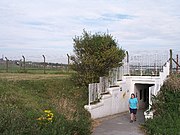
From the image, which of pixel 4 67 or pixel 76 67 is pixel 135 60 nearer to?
pixel 76 67

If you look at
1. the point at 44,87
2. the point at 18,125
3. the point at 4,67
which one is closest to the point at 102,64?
the point at 44,87

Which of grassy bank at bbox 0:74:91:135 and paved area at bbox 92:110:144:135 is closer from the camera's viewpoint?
grassy bank at bbox 0:74:91:135

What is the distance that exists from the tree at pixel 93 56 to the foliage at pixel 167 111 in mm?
3742

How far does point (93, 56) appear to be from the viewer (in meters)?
18.3

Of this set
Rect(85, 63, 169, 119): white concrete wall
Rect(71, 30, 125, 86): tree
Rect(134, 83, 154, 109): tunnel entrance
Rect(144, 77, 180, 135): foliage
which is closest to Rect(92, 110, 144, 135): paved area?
Rect(144, 77, 180, 135): foliage

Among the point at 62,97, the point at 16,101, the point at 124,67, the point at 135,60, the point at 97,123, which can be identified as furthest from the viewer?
the point at 135,60

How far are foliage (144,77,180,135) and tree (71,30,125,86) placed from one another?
374 cm

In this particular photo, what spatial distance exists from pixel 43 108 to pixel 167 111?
251 inches

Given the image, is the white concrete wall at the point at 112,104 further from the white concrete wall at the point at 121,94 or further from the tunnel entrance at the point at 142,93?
the tunnel entrance at the point at 142,93

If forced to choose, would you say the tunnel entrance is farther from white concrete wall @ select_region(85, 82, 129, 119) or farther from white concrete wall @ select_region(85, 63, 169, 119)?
white concrete wall @ select_region(85, 82, 129, 119)

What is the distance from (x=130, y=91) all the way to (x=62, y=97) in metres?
7.28

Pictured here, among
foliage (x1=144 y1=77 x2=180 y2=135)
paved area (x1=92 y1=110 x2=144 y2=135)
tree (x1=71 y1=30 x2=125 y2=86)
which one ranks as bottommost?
paved area (x1=92 y1=110 x2=144 y2=135)

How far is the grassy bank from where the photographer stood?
333 inches

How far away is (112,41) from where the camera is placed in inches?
752
